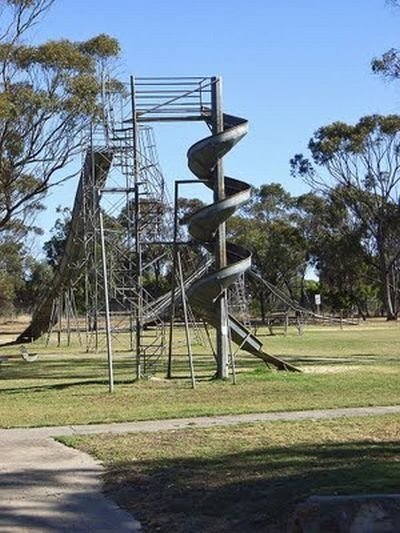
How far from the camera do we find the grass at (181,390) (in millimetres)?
15500

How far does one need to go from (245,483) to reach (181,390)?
37.1ft

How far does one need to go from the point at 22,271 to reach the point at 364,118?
46349mm

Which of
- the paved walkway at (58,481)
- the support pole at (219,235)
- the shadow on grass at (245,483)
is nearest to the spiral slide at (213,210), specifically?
the support pole at (219,235)

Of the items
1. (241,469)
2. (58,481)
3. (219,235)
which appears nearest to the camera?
(241,469)

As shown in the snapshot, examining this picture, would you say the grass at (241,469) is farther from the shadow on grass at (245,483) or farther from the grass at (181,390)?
the grass at (181,390)

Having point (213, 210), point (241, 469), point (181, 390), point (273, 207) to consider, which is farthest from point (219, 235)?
point (273, 207)

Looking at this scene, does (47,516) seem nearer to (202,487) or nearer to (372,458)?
(202,487)

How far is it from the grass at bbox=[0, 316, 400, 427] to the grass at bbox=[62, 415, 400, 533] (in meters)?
2.79

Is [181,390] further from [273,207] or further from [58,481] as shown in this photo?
[273,207]

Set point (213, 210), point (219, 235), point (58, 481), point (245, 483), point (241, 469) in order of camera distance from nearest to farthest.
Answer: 1. point (245, 483)
2. point (241, 469)
3. point (58, 481)
4. point (213, 210)
5. point (219, 235)

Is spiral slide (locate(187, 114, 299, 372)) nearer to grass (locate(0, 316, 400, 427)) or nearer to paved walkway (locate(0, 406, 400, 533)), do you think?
grass (locate(0, 316, 400, 427))

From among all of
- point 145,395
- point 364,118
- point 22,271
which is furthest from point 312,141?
point 145,395

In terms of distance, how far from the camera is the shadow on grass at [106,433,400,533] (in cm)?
720

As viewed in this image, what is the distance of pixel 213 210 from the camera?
73.3 ft
